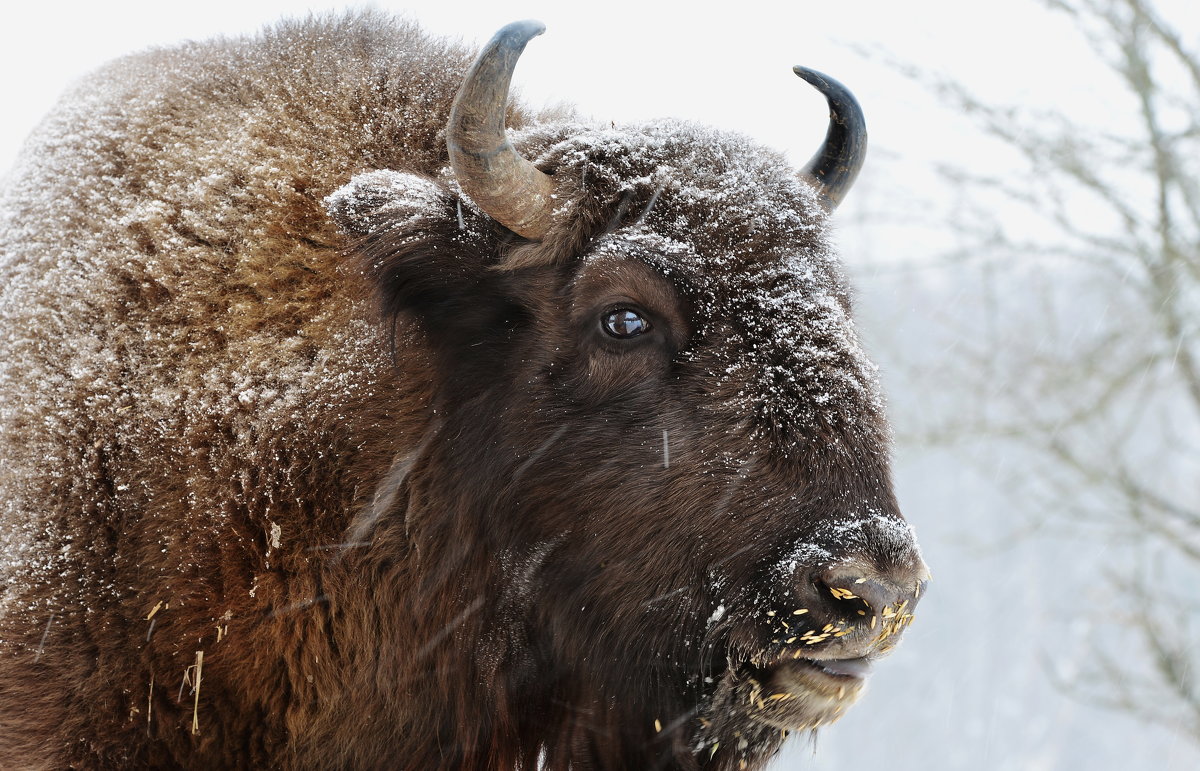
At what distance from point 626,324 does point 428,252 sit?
26.8 inches

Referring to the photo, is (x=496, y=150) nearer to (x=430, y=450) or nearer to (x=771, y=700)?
(x=430, y=450)

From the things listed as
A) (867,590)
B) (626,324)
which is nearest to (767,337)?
(626,324)

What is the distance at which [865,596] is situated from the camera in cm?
238

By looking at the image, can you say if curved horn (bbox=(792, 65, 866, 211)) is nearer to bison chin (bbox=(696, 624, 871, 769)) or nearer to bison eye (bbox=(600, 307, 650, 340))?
bison eye (bbox=(600, 307, 650, 340))

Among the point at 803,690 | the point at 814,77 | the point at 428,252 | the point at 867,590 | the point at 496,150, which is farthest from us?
the point at 814,77

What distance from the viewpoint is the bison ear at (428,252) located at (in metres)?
2.97

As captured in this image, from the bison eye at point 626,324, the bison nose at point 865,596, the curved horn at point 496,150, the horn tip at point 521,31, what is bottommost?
the bison nose at point 865,596

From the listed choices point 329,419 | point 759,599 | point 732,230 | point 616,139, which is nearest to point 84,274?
point 329,419

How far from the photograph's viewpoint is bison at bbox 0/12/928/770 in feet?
8.96

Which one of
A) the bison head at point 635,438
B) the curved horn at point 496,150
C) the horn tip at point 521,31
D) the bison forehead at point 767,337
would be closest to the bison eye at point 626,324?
the bison head at point 635,438

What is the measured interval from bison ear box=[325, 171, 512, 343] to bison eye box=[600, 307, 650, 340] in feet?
1.23

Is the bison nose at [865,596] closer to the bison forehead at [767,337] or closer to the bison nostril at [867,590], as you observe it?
the bison nostril at [867,590]

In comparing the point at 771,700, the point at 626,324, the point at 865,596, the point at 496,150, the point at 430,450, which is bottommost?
the point at 771,700

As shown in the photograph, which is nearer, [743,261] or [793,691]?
[793,691]
